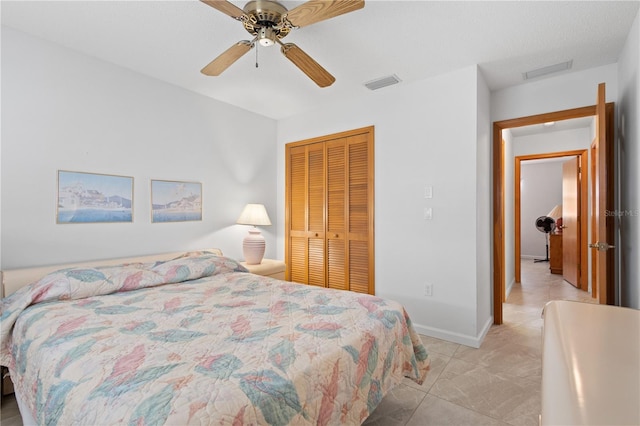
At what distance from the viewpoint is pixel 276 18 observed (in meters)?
1.91

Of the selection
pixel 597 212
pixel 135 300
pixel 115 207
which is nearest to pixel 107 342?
pixel 135 300

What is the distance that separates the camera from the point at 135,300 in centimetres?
199

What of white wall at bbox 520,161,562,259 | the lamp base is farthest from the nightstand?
white wall at bbox 520,161,562,259

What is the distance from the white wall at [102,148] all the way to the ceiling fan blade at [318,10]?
1.90m

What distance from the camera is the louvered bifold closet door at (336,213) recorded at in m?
3.71

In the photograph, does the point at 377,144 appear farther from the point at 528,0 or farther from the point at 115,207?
the point at 115,207

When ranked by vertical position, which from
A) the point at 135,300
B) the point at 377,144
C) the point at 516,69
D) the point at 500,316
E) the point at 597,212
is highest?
A: the point at 516,69

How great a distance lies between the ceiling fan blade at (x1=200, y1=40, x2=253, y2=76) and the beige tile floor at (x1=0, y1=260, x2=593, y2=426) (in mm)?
2415

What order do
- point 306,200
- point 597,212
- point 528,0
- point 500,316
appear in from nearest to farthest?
1. point 528,0
2. point 597,212
3. point 500,316
4. point 306,200

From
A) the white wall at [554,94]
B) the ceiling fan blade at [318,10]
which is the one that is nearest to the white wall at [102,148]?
the ceiling fan blade at [318,10]

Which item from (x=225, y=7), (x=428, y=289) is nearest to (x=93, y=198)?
(x=225, y=7)

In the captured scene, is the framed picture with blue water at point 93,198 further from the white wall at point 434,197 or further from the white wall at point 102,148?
the white wall at point 434,197

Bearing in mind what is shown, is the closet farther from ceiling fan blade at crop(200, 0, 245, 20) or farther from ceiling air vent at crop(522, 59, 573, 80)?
ceiling fan blade at crop(200, 0, 245, 20)

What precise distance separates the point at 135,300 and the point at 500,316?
11.2ft
